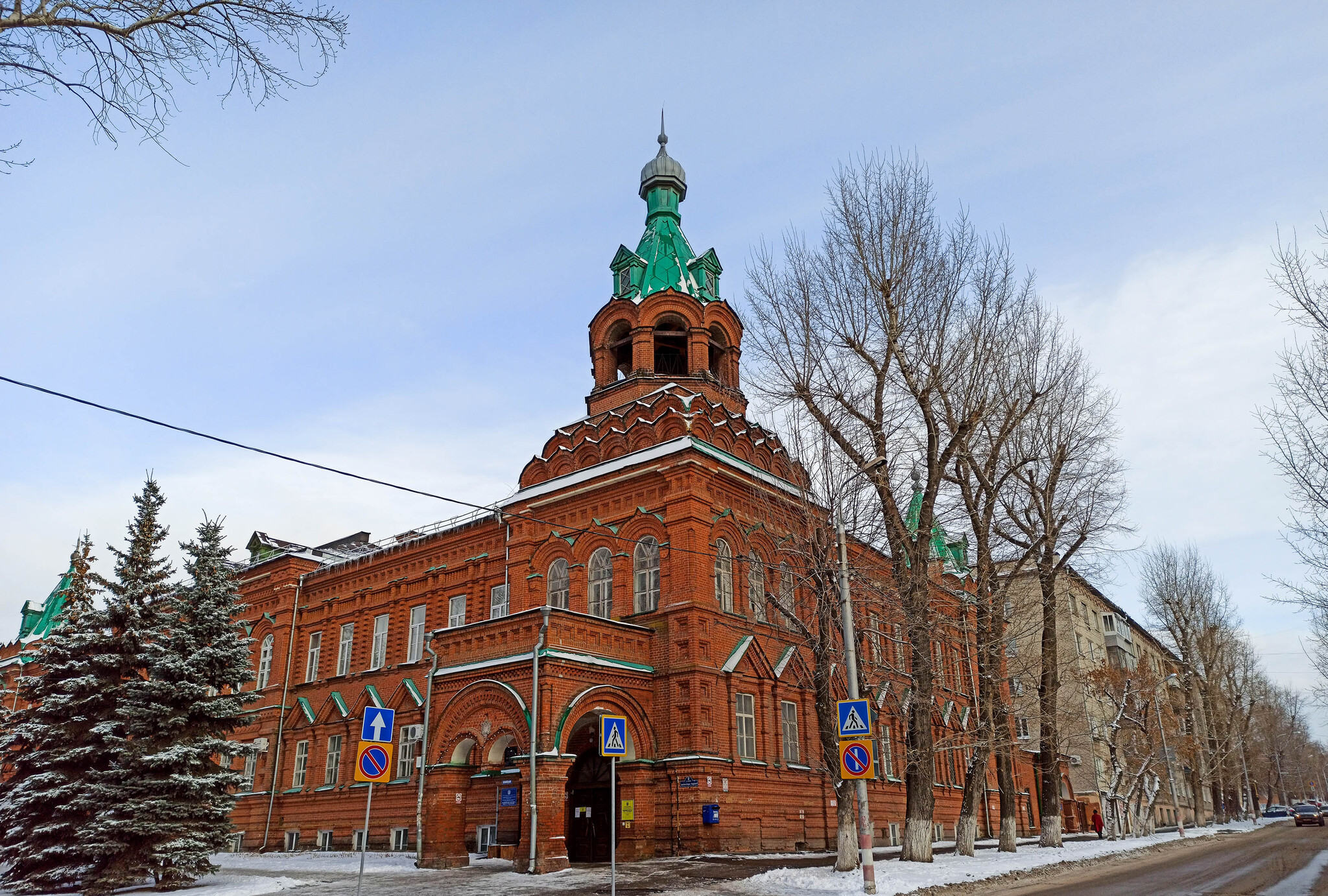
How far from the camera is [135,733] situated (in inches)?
734

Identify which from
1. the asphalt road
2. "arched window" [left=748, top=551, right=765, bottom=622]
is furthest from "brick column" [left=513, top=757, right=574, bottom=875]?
the asphalt road

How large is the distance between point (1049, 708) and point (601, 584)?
1258 centimetres

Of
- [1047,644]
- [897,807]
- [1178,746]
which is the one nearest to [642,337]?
[1047,644]

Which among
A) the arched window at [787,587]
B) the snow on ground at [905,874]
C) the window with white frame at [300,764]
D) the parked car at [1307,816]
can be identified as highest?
the arched window at [787,587]

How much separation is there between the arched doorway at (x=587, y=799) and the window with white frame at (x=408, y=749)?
683 centimetres

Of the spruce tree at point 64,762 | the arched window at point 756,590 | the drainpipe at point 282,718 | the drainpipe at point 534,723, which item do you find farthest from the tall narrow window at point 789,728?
the drainpipe at point 282,718

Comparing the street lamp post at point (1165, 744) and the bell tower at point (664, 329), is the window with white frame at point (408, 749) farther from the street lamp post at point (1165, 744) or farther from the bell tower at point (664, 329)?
the street lamp post at point (1165, 744)

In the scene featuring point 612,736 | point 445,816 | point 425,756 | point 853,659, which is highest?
point 853,659

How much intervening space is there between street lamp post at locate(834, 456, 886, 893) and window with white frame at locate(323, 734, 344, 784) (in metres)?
20.2

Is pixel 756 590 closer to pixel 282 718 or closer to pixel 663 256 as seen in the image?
pixel 663 256

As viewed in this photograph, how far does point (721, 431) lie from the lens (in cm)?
2631

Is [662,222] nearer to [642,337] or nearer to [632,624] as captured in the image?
[642,337]

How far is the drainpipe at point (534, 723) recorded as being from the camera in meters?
18.7

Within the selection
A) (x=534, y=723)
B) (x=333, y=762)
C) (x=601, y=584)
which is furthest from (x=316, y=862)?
(x=601, y=584)
